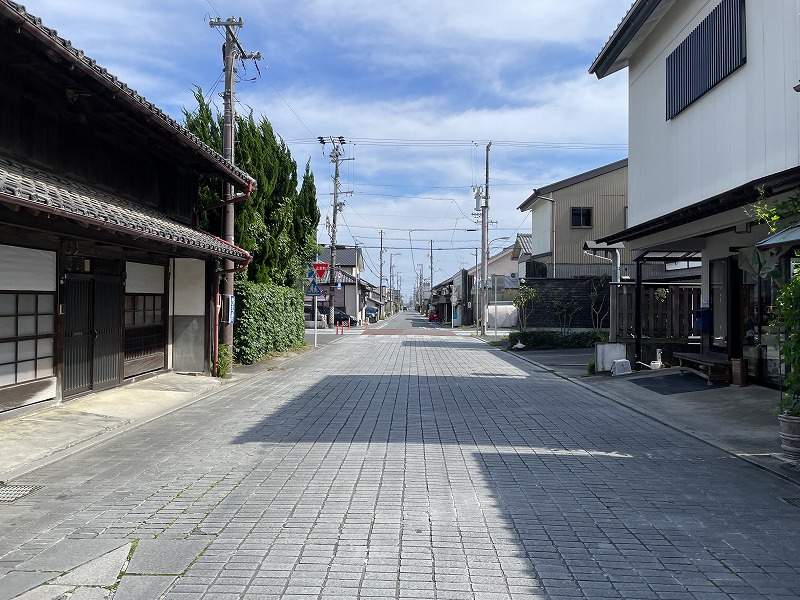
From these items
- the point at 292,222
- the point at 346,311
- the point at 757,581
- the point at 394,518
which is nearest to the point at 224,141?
the point at 292,222

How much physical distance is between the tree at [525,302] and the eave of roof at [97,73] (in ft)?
58.2

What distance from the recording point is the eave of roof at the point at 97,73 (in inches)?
275

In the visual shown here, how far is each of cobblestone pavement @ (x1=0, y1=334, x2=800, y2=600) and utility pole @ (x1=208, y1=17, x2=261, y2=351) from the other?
6.37 m

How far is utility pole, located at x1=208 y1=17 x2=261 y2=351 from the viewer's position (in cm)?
1591

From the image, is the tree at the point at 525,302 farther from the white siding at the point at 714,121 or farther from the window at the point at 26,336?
the window at the point at 26,336

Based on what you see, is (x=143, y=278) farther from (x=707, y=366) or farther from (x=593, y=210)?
(x=593, y=210)

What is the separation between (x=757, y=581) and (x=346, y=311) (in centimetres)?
6221

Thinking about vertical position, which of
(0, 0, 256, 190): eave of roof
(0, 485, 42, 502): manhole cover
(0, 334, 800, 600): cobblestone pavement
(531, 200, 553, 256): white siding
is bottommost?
(0, 485, 42, 502): manhole cover

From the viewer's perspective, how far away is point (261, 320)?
1908cm

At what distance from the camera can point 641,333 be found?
16453 mm

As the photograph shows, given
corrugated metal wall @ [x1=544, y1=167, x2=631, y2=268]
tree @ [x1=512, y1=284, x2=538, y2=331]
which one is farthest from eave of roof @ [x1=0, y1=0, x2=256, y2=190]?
corrugated metal wall @ [x1=544, y1=167, x2=631, y2=268]

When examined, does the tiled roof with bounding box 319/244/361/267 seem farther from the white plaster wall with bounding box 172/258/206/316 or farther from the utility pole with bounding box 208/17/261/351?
the white plaster wall with bounding box 172/258/206/316

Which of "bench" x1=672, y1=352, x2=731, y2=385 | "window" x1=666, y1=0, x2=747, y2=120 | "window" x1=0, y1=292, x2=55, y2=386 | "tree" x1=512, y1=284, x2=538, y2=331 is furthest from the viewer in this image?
"tree" x1=512, y1=284, x2=538, y2=331

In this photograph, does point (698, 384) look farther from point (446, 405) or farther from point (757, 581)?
point (757, 581)
